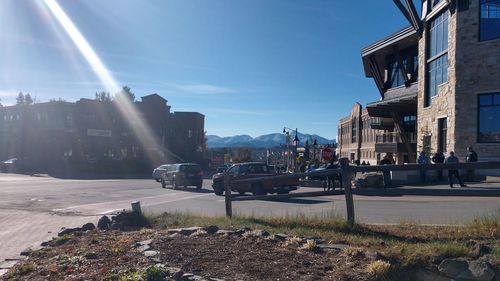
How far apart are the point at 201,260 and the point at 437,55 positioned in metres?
29.7

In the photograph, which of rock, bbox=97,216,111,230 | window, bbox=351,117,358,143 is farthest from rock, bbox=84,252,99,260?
window, bbox=351,117,358,143

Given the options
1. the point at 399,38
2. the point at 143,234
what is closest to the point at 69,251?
Result: the point at 143,234

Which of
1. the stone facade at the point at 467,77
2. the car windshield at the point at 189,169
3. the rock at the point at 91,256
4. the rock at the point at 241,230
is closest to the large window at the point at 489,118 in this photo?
the stone facade at the point at 467,77

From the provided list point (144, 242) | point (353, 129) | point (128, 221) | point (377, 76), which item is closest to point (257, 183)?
point (128, 221)

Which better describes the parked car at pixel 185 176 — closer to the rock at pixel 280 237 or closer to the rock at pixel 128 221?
the rock at pixel 128 221

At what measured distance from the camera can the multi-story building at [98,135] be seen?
64312mm

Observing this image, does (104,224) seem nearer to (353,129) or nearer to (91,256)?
(91,256)

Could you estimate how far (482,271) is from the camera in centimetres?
546

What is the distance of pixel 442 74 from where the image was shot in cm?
3145

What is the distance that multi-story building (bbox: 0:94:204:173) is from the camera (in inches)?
2532

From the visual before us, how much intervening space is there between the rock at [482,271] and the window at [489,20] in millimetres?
25811

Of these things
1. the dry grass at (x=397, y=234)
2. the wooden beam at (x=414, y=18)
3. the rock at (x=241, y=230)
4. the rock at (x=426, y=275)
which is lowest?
the rock at (x=426, y=275)

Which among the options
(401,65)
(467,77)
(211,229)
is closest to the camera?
(211,229)

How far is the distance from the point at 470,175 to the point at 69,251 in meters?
21.7
